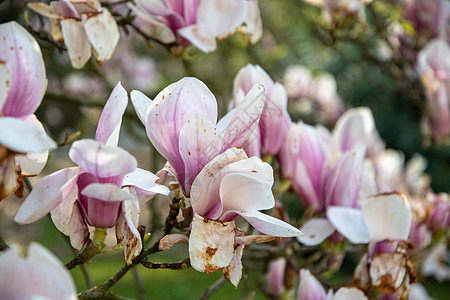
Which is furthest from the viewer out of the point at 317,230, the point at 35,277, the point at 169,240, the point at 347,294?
the point at 317,230

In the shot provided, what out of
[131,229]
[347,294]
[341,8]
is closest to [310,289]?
[347,294]

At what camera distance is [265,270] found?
1396mm

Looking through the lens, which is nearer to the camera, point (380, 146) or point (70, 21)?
point (70, 21)

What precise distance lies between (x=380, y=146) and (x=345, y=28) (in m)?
0.46

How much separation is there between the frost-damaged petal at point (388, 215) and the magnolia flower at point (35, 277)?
591mm

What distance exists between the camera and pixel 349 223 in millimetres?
991

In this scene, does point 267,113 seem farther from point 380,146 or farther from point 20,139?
point 380,146

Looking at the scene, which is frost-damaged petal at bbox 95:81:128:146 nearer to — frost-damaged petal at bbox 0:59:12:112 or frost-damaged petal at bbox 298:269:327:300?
A: frost-damaged petal at bbox 0:59:12:112

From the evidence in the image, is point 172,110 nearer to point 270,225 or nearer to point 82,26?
point 270,225

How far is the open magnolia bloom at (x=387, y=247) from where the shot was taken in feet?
2.96

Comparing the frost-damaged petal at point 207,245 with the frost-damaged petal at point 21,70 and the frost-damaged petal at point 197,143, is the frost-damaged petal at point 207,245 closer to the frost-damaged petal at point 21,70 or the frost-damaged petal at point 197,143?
the frost-damaged petal at point 197,143

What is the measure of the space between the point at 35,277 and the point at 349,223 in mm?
664

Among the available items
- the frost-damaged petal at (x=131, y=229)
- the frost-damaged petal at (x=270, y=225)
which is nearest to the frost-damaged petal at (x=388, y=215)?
the frost-damaged petal at (x=270, y=225)

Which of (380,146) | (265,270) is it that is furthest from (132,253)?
(380,146)
